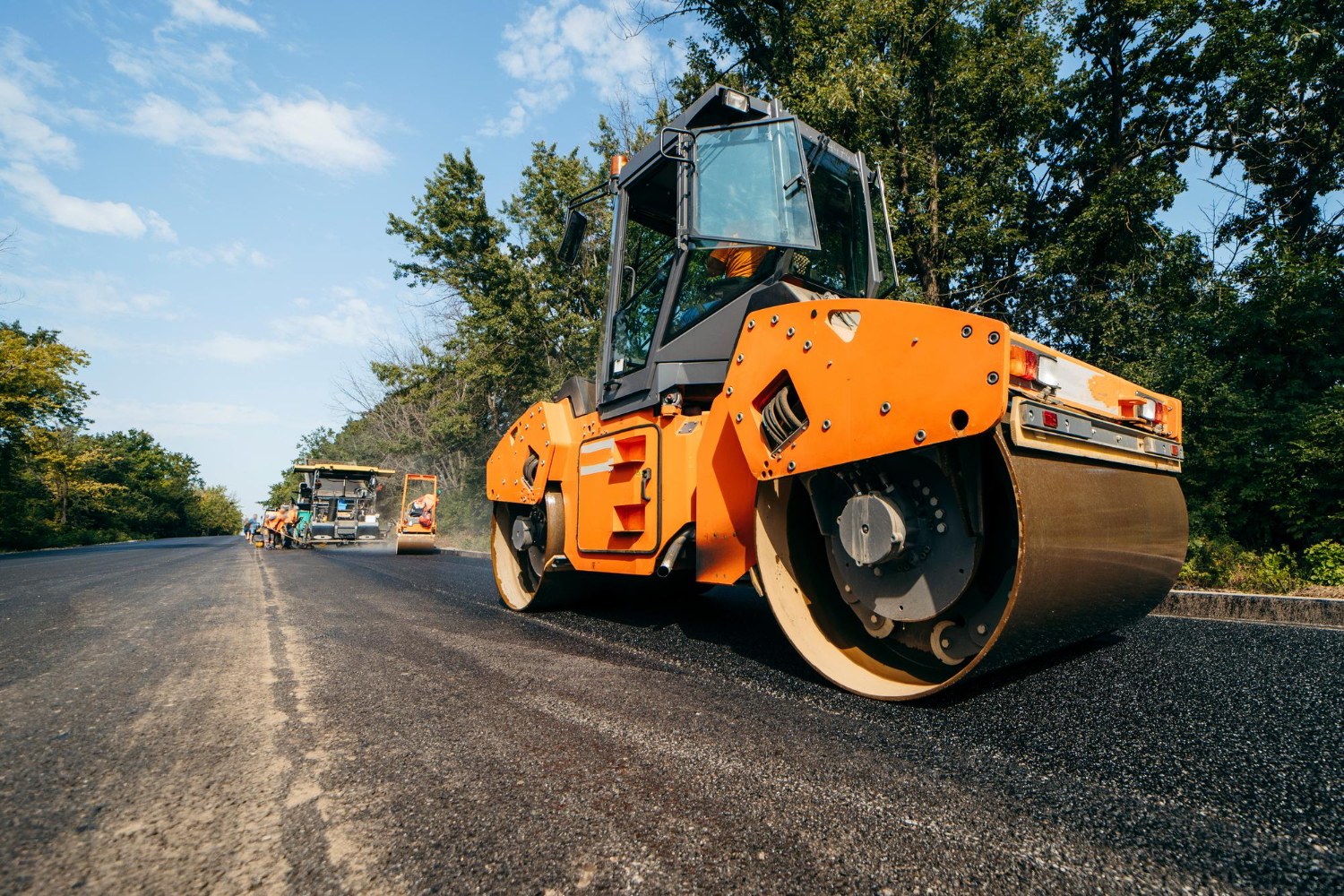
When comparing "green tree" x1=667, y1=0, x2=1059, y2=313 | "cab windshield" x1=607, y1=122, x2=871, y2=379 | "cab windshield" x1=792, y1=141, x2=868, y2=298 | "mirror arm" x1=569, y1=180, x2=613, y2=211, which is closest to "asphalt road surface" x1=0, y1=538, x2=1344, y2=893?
"cab windshield" x1=607, y1=122, x2=871, y2=379

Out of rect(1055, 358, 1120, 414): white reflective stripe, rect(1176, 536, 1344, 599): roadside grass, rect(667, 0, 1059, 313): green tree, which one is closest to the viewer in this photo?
rect(1055, 358, 1120, 414): white reflective stripe

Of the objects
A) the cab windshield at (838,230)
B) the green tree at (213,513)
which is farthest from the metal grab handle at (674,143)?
the green tree at (213,513)

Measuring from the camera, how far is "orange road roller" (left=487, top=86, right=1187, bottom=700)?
7.10 feet

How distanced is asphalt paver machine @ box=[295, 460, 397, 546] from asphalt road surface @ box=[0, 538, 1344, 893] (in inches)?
738

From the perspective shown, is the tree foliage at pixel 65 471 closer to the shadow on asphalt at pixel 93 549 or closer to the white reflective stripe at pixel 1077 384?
the shadow on asphalt at pixel 93 549

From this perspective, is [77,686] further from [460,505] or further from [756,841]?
[460,505]

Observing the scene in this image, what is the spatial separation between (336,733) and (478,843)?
101 cm

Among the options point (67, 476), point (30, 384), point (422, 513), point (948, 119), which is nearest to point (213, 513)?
point (67, 476)

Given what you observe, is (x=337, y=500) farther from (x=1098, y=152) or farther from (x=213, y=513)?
(x=213, y=513)

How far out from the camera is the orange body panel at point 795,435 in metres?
2.10

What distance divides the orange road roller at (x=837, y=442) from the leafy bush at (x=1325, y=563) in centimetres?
556

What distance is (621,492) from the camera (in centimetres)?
384

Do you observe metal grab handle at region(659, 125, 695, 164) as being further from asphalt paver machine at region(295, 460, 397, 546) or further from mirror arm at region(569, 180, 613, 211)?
asphalt paver machine at region(295, 460, 397, 546)

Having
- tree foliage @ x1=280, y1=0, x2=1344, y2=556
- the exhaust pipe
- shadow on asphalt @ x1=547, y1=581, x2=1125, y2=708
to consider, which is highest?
tree foliage @ x1=280, y1=0, x2=1344, y2=556
